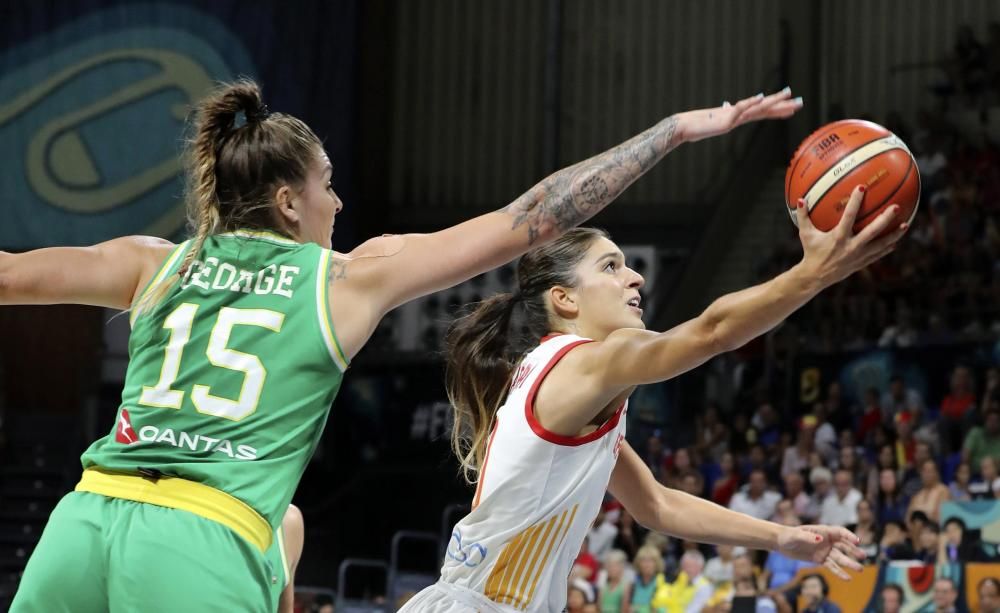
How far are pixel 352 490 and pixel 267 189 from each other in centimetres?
1430

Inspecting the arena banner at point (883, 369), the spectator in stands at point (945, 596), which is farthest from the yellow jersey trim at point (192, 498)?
the arena banner at point (883, 369)

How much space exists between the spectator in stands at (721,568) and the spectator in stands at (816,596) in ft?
3.65

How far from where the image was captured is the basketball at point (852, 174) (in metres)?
3.25

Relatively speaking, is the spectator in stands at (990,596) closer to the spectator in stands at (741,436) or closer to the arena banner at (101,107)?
the spectator in stands at (741,436)

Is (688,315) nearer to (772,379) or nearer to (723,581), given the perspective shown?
(772,379)

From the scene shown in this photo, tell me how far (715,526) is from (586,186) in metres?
1.58

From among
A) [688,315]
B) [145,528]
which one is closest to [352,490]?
[688,315]

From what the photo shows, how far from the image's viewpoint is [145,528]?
8.71ft

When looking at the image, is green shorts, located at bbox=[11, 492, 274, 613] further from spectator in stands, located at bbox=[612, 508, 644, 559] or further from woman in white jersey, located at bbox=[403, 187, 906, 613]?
spectator in stands, located at bbox=[612, 508, 644, 559]

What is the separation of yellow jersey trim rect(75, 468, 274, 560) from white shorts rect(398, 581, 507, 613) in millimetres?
1130

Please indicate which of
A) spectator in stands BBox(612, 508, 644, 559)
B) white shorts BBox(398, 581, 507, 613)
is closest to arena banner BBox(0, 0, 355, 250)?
spectator in stands BBox(612, 508, 644, 559)

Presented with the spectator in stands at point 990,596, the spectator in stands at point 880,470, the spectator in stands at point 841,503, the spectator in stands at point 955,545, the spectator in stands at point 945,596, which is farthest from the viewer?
the spectator in stands at point 880,470

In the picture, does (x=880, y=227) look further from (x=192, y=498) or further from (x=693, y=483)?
(x=693, y=483)

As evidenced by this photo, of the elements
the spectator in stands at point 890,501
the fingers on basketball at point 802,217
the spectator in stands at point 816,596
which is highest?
the fingers on basketball at point 802,217
